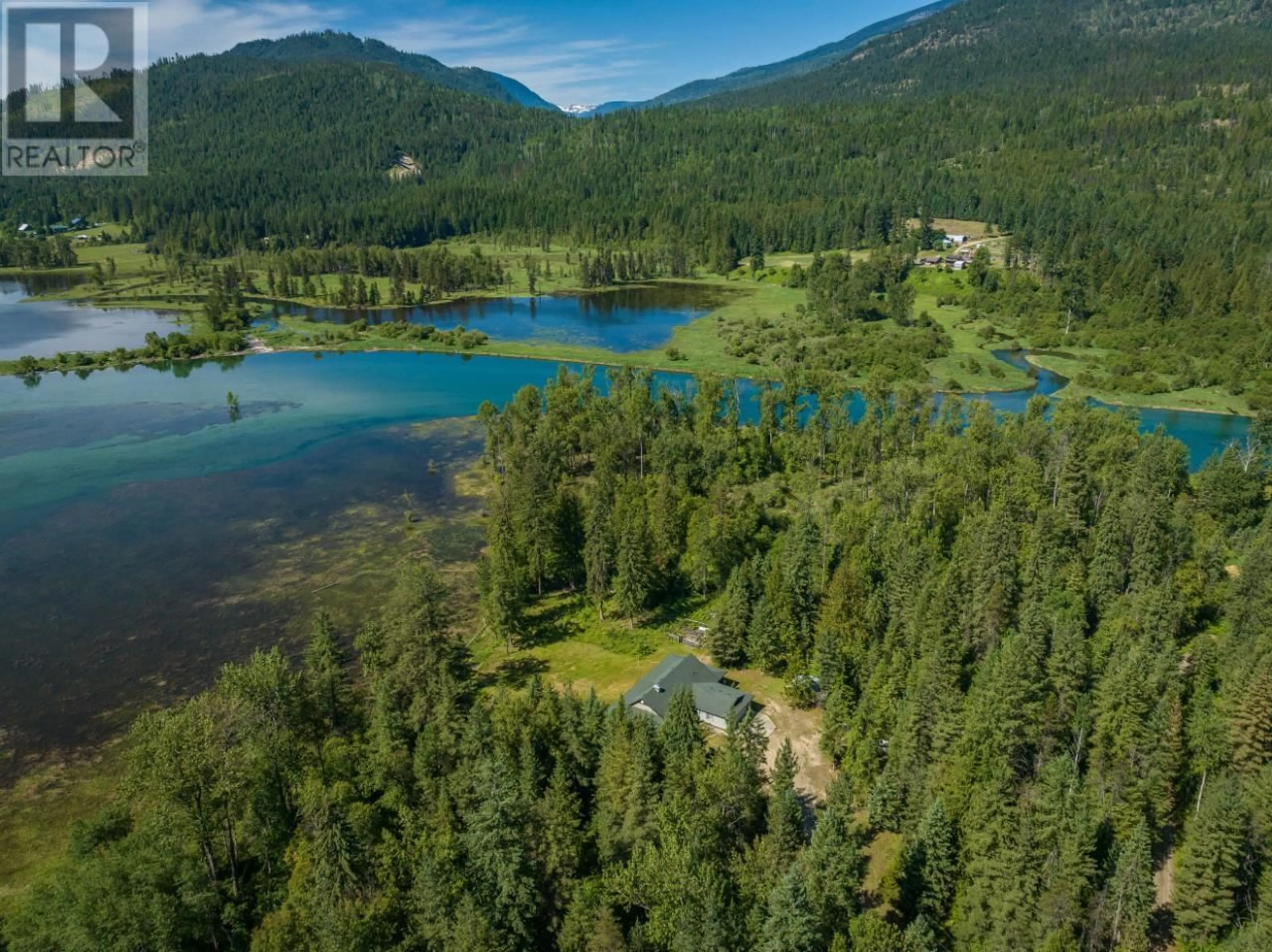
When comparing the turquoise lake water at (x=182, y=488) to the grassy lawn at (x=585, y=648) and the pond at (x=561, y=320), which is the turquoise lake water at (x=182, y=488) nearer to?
the pond at (x=561, y=320)

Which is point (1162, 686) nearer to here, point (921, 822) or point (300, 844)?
point (921, 822)

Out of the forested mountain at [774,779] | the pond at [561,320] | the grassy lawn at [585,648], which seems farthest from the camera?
the pond at [561,320]

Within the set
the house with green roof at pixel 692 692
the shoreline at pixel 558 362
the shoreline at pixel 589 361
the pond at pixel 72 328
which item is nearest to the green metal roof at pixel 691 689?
the house with green roof at pixel 692 692

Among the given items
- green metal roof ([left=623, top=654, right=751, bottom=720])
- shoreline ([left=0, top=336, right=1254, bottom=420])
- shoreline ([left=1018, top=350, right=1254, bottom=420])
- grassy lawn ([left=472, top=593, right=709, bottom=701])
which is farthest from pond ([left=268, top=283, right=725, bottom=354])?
green metal roof ([left=623, top=654, right=751, bottom=720])

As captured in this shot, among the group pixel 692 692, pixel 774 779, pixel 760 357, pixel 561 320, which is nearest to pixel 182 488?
pixel 692 692

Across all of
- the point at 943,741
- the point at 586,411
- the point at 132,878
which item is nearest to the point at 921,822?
the point at 943,741

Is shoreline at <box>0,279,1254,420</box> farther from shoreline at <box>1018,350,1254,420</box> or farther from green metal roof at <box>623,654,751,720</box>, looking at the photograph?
green metal roof at <box>623,654,751,720</box>

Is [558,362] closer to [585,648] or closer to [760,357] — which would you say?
[760,357]
